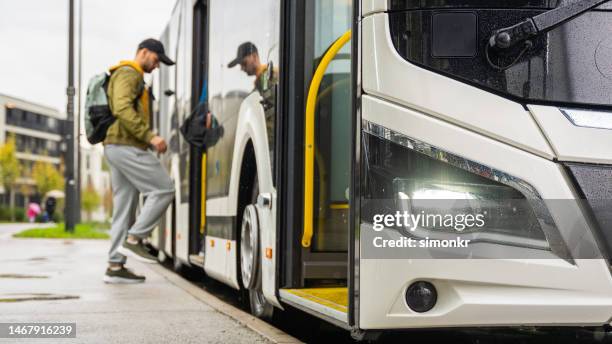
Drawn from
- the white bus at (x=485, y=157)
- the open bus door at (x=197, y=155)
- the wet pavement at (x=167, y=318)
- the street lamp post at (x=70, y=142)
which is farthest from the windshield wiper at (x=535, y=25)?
the street lamp post at (x=70, y=142)

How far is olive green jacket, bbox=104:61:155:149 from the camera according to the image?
9.38 m

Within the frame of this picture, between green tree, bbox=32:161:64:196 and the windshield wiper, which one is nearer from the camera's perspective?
the windshield wiper

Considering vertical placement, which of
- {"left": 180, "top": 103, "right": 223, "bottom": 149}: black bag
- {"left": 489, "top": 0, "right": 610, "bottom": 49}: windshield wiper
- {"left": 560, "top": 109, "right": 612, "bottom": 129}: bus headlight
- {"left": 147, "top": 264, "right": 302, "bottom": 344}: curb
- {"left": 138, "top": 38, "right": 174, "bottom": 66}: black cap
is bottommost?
{"left": 147, "top": 264, "right": 302, "bottom": 344}: curb

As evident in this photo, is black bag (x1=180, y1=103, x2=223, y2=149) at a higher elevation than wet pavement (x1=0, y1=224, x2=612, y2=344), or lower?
higher

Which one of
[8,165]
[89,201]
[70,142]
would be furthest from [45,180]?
[70,142]

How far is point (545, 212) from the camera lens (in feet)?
13.1

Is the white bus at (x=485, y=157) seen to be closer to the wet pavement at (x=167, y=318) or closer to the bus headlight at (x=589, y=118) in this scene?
the bus headlight at (x=589, y=118)

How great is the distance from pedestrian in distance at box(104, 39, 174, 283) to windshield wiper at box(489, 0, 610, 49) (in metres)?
5.68

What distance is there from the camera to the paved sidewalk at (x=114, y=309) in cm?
580

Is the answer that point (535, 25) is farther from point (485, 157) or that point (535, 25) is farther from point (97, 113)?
point (97, 113)

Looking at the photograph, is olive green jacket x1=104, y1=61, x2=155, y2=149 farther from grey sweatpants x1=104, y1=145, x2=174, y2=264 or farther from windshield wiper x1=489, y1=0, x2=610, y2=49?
windshield wiper x1=489, y1=0, x2=610, y2=49

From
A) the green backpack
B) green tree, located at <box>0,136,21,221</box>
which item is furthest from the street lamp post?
green tree, located at <box>0,136,21,221</box>

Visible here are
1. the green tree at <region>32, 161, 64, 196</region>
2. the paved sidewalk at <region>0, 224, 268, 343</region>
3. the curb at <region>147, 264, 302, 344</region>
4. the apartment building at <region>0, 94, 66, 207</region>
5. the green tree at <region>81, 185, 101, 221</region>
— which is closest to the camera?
the curb at <region>147, 264, 302, 344</region>

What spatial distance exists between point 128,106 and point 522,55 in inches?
231
